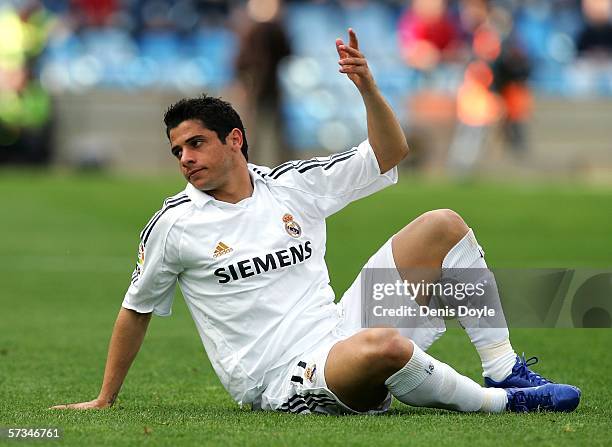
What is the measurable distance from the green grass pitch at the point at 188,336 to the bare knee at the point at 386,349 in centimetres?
24

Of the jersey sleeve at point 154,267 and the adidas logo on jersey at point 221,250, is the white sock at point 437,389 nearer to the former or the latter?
the adidas logo on jersey at point 221,250

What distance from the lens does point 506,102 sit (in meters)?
22.8

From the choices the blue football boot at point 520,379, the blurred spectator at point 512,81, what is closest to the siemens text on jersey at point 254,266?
the blue football boot at point 520,379

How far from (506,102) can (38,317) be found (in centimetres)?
1490

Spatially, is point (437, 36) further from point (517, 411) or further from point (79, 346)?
point (517, 411)

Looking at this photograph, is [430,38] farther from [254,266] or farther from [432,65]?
[254,266]

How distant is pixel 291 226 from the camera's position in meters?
5.66

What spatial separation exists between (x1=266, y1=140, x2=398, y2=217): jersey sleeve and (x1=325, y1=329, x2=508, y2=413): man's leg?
0.80m

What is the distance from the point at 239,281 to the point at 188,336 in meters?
3.01

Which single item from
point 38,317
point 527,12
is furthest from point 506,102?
point 38,317

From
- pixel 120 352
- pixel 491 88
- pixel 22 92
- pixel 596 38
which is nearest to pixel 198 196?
pixel 120 352

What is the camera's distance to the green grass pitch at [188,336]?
16.2ft

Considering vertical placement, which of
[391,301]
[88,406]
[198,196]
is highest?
[198,196]

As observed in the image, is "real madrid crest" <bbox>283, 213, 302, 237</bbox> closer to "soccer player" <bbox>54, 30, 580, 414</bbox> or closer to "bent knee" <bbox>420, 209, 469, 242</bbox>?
"soccer player" <bbox>54, 30, 580, 414</bbox>
